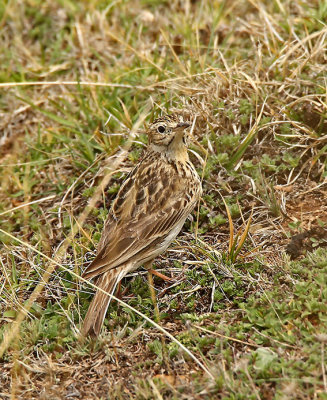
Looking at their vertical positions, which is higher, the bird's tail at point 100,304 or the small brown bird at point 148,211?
the small brown bird at point 148,211

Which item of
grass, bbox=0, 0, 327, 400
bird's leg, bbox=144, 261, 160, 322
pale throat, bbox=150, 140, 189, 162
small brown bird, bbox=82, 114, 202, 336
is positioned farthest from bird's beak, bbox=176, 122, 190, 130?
bird's leg, bbox=144, 261, 160, 322

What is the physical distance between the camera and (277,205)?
6.32 metres

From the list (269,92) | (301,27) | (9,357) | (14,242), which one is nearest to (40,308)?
(9,357)

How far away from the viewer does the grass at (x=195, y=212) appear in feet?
16.8

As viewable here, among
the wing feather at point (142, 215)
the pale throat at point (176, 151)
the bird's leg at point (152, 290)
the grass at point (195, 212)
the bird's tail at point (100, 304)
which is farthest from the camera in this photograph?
the pale throat at point (176, 151)

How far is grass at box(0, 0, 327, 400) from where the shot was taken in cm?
511

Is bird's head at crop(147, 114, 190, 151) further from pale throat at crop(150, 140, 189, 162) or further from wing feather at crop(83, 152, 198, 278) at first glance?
wing feather at crop(83, 152, 198, 278)

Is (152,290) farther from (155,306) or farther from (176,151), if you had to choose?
(176,151)

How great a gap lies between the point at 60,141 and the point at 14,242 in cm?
147

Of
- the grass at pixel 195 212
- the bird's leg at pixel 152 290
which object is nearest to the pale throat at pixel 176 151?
the grass at pixel 195 212

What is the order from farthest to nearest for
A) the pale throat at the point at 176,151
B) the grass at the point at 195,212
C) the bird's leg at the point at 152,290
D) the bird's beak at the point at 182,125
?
the pale throat at the point at 176,151 → the bird's beak at the point at 182,125 → the bird's leg at the point at 152,290 → the grass at the point at 195,212

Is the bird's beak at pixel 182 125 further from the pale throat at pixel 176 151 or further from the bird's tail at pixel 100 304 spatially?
the bird's tail at pixel 100 304

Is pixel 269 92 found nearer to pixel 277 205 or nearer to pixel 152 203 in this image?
pixel 277 205

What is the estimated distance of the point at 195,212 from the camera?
21.7ft
